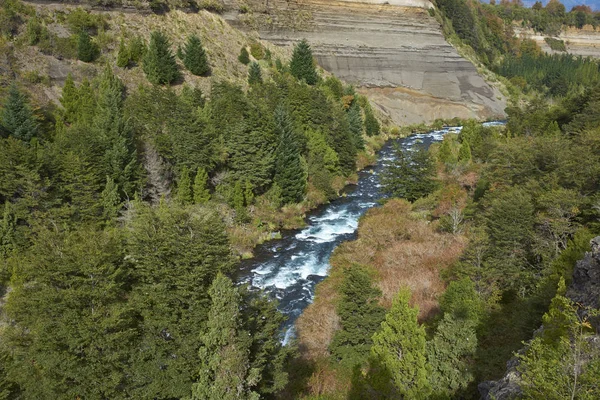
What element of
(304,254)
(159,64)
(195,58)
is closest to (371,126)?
(195,58)

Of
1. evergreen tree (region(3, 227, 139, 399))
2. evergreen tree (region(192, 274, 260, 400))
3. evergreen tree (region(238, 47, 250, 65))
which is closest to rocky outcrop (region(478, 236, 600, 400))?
evergreen tree (region(192, 274, 260, 400))

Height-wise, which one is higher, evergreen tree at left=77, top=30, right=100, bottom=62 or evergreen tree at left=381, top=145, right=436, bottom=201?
evergreen tree at left=77, top=30, right=100, bottom=62

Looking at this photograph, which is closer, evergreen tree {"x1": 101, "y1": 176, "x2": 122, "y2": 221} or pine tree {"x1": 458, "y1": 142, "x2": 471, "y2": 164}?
evergreen tree {"x1": 101, "y1": 176, "x2": 122, "y2": 221}

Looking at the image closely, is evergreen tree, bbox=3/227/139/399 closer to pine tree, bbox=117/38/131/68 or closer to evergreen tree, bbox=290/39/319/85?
pine tree, bbox=117/38/131/68

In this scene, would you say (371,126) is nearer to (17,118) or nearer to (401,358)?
(17,118)

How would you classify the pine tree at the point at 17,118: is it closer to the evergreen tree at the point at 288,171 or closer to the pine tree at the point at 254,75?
the evergreen tree at the point at 288,171

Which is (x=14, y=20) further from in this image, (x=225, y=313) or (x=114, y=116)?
(x=225, y=313)
